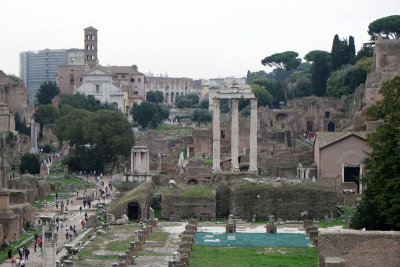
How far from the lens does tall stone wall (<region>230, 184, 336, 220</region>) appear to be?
37.3m

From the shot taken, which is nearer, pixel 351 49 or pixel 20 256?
pixel 20 256

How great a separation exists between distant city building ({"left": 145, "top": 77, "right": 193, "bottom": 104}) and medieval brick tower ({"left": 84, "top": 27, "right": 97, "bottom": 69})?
26.1 m

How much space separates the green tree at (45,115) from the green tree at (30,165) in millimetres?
20456

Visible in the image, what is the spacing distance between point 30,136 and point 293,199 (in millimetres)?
40745

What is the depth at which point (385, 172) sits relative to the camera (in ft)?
89.0

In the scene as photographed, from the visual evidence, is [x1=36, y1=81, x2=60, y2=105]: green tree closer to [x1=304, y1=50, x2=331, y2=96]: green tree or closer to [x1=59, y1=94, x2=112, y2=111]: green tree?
[x1=59, y1=94, x2=112, y2=111]: green tree

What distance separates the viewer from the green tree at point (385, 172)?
2633 centimetres

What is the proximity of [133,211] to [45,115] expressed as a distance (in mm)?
42180

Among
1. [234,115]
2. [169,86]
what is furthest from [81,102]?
[169,86]

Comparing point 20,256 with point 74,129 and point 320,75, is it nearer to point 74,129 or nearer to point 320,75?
point 74,129

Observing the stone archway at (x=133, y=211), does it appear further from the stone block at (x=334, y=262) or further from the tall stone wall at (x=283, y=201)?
the stone block at (x=334, y=262)

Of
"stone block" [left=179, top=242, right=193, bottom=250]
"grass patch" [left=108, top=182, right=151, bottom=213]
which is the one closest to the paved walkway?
"grass patch" [left=108, top=182, right=151, bottom=213]

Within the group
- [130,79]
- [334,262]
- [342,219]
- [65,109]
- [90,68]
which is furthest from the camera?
[130,79]

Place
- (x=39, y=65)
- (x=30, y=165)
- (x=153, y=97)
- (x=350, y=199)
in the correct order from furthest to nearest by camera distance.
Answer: (x=39, y=65), (x=153, y=97), (x=30, y=165), (x=350, y=199)
